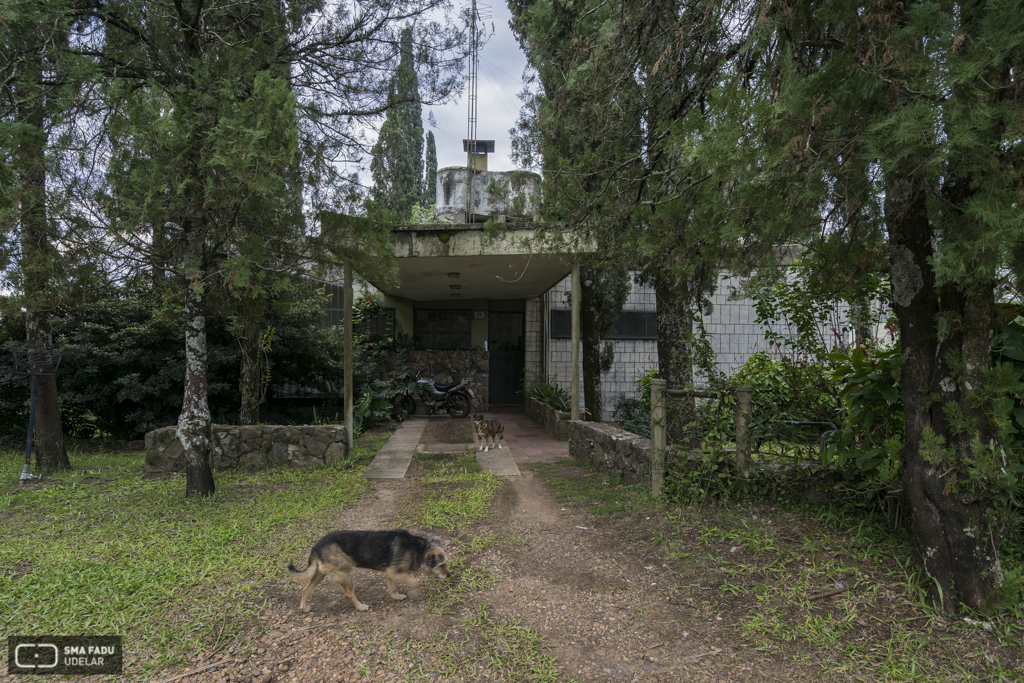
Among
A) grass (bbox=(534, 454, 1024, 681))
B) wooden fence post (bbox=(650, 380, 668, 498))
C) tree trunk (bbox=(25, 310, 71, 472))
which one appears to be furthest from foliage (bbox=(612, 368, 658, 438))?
tree trunk (bbox=(25, 310, 71, 472))

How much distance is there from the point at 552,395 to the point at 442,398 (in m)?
2.49

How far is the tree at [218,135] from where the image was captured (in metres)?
4.29

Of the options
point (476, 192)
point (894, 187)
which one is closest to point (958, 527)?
point (894, 187)

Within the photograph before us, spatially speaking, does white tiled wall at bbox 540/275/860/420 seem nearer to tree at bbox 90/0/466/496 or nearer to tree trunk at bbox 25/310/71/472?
tree at bbox 90/0/466/496

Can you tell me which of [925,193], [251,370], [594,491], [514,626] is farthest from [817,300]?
[251,370]

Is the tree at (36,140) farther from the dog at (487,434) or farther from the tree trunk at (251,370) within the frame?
the dog at (487,434)

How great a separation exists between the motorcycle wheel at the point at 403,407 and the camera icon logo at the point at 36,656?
8227 millimetres

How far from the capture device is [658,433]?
4.98 meters

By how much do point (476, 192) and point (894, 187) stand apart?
7.69 meters

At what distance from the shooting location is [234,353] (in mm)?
9062

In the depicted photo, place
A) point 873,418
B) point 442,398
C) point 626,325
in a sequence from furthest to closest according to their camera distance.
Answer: point 626,325 → point 442,398 → point 873,418

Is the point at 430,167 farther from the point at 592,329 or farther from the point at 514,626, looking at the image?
the point at 514,626

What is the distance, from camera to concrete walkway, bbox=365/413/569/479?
22.8ft

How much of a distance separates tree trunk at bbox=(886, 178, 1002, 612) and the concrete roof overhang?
2.85 metres
